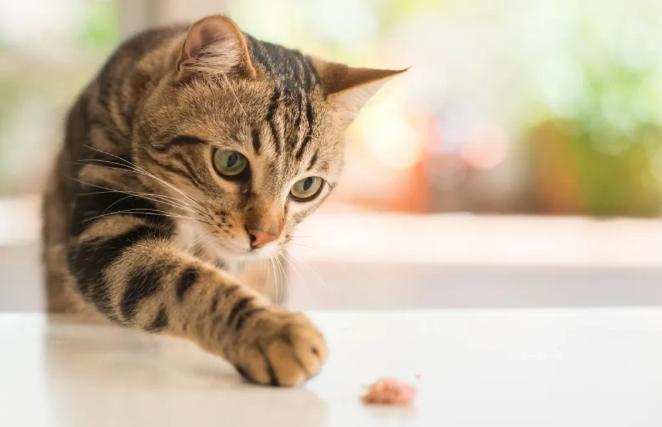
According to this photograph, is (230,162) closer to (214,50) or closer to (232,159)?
(232,159)

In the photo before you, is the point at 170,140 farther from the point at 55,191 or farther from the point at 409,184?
the point at 409,184

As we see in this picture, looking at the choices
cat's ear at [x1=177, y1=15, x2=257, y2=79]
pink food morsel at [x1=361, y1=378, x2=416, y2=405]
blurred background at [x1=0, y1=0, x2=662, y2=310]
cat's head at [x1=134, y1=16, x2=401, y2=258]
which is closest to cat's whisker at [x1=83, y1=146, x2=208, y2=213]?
cat's head at [x1=134, y1=16, x2=401, y2=258]

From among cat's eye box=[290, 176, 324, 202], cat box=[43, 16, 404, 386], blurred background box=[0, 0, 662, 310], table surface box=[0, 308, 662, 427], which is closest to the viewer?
table surface box=[0, 308, 662, 427]

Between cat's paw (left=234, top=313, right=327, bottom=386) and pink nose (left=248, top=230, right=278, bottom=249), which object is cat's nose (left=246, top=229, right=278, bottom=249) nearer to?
pink nose (left=248, top=230, right=278, bottom=249)


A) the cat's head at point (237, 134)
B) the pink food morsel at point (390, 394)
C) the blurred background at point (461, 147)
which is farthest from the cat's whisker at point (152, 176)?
the blurred background at point (461, 147)

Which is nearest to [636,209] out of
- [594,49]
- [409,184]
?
[594,49]

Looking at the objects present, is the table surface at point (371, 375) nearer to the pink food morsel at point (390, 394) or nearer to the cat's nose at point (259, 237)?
the pink food morsel at point (390, 394)

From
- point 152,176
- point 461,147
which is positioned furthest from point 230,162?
point 461,147
